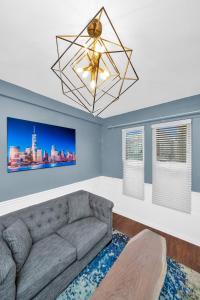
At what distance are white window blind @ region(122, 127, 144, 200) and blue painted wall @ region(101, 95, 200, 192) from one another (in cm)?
12

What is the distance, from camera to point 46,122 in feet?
8.20

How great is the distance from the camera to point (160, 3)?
928 mm

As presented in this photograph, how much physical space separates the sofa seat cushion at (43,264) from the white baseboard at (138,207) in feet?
2.41

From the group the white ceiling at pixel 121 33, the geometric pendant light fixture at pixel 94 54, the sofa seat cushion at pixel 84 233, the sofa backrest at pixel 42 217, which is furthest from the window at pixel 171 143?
the sofa backrest at pixel 42 217

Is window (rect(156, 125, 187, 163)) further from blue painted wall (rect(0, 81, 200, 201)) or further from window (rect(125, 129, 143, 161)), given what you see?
window (rect(125, 129, 143, 161))

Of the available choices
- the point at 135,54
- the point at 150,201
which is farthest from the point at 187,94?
the point at 150,201

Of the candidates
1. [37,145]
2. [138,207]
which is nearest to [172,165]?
[138,207]

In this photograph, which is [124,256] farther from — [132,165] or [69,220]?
[132,165]

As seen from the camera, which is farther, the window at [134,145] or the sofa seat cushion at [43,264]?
the window at [134,145]

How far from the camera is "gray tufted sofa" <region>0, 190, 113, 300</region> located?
48.6 inches

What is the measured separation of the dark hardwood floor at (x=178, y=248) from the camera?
1.99 meters

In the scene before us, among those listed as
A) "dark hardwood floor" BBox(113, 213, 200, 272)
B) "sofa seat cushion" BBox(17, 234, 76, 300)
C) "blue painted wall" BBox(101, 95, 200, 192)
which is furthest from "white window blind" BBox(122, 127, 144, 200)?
"sofa seat cushion" BBox(17, 234, 76, 300)

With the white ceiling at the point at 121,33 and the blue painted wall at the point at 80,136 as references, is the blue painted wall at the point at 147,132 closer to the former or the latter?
the blue painted wall at the point at 80,136

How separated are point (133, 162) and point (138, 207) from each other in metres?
1.02
